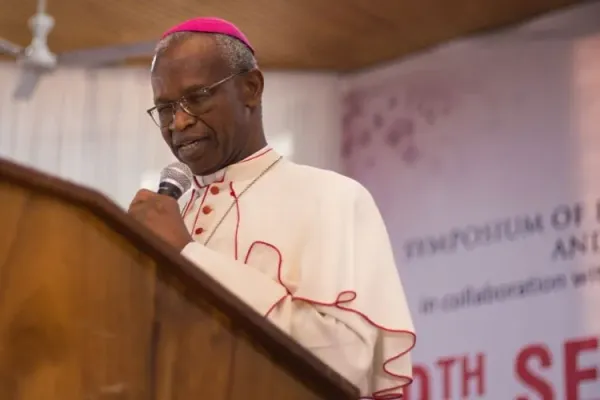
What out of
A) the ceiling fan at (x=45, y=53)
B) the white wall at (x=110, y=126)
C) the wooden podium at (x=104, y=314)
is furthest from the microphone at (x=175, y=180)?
the white wall at (x=110, y=126)

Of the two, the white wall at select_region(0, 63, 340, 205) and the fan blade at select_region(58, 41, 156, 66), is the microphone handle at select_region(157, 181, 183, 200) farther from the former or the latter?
the white wall at select_region(0, 63, 340, 205)

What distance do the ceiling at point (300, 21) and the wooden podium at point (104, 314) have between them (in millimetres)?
3160

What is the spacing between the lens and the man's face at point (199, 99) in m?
1.53

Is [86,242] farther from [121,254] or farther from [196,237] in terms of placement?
[196,237]

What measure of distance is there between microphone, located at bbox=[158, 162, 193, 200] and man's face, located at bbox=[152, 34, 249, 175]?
0.04 meters

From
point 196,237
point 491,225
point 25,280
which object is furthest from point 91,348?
point 491,225

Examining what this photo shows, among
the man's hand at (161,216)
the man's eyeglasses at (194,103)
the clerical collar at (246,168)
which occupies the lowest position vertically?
the man's hand at (161,216)

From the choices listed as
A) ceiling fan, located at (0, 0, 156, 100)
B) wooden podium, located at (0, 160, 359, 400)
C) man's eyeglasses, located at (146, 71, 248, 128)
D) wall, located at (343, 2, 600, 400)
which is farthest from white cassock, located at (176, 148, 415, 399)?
wall, located at (343, 2, 600, 400)

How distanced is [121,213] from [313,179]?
2.21 feet

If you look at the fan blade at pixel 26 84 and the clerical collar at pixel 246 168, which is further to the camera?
the fan blade at pixel 26 84

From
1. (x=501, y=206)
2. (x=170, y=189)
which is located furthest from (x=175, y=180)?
(x=501, y=206)

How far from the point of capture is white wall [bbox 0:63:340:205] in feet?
14.8

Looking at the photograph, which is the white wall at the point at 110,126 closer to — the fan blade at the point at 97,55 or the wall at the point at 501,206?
the wall at the point at 501,206

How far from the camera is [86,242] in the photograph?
0.97 meters
